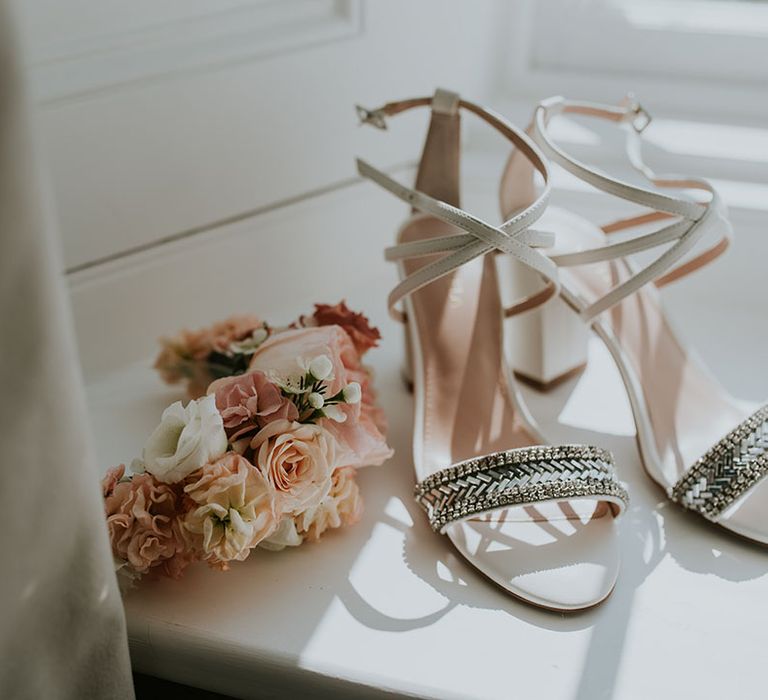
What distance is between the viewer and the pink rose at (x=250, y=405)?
63cm

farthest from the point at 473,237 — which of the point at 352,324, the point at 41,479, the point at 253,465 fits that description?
the point at 41,479

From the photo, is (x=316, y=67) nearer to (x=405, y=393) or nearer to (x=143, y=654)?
(x=405, y=393)

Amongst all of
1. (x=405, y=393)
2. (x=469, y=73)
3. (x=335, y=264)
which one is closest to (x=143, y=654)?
(x=405, y=393)

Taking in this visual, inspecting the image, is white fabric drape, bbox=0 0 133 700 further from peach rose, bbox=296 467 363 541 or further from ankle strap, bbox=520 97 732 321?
ankle strap, bbox=520 97 732 321

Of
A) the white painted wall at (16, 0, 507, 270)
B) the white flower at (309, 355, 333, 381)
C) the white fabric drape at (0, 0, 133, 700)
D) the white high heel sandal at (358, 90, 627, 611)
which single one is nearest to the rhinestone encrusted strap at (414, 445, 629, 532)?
the white high heel sandal at (358, 90, 627, 611)

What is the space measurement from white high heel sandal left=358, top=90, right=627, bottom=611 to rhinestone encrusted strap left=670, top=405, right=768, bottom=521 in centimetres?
6

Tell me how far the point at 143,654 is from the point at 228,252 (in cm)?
44

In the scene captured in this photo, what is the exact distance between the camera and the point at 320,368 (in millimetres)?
648

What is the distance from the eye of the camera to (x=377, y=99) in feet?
3.22

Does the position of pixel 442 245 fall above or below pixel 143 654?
above

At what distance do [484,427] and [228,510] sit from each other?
0.24 metres

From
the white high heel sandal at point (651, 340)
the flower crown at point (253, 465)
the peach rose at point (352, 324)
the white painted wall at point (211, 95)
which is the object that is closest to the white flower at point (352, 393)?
the flower crown at point (253, 465)

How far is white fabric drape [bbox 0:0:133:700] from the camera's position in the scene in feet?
1.26

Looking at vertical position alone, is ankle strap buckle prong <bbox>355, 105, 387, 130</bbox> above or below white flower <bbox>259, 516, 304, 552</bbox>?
above
